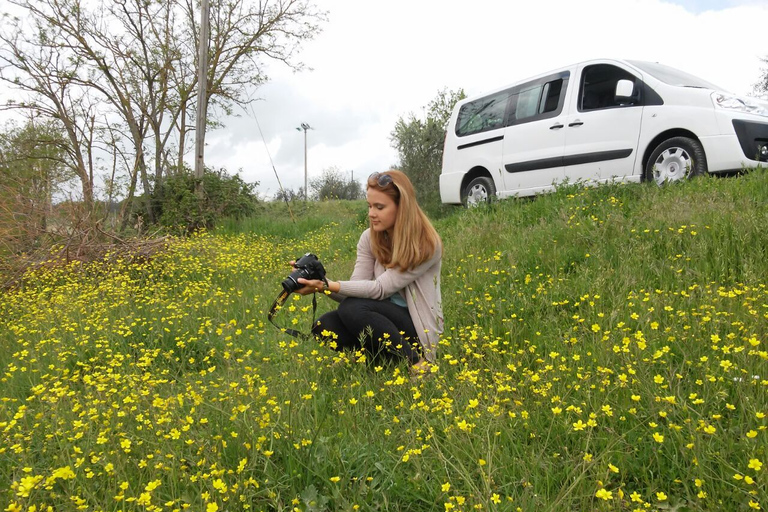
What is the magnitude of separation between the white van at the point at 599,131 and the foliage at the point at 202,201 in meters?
5.27

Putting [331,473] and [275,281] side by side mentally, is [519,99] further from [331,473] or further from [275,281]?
[331,473]

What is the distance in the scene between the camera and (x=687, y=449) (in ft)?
5.31

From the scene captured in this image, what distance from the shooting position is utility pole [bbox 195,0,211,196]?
32.7ft

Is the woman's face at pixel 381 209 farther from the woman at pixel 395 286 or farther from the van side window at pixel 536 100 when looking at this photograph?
the van side window at pixel 536 100

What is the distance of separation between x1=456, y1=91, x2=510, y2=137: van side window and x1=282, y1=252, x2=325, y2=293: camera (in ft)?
16.3

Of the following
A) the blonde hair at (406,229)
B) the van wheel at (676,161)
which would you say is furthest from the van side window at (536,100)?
the blonde hair at (406,229)

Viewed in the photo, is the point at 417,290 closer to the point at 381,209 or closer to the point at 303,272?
the point at 381,209

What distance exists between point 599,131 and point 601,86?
0.61 meters

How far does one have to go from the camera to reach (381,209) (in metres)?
2.82

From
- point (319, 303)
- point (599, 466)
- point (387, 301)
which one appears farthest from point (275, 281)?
point (599, 466)

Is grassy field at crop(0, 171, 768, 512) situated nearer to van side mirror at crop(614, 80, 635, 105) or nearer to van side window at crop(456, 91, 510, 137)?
van side mirror at crop(614, 80, 635, 105)

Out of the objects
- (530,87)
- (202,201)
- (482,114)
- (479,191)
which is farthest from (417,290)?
(202,201)

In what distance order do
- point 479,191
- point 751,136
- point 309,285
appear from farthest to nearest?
point 479,191 → point 751,136 → point 309,285

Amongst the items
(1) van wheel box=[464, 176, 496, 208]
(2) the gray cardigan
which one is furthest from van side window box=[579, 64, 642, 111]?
(2) the gray cardigan
